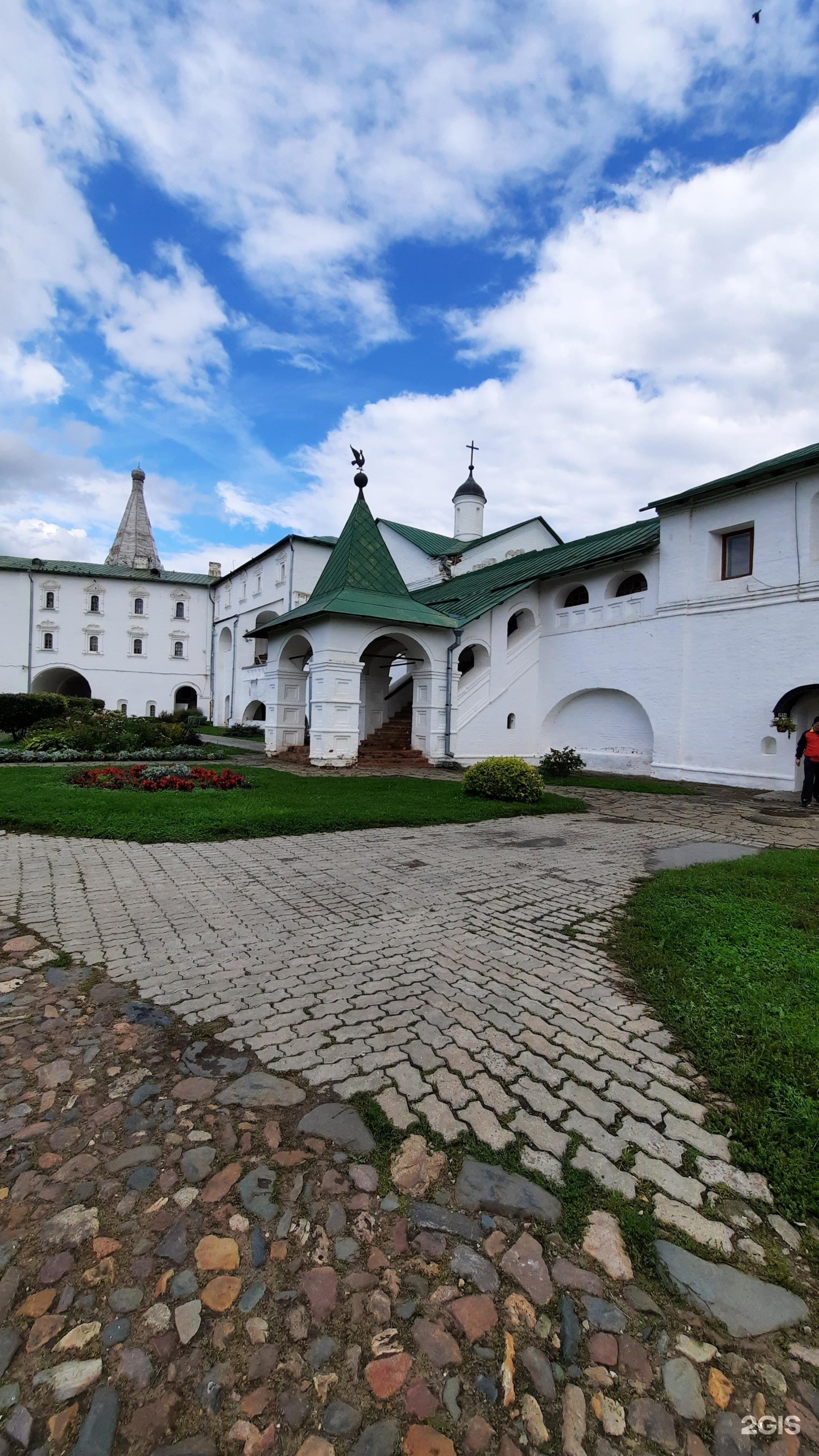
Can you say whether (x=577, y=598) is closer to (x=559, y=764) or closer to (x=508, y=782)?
(x=559, y=764)

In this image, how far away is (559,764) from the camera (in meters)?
15.0

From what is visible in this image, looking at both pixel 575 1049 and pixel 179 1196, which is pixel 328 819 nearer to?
pixel 575 1049

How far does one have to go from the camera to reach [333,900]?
499 centimetres

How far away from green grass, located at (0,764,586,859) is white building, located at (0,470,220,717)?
3000 centimetres

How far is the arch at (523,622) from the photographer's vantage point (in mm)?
19297

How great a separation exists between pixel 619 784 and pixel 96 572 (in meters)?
37.4

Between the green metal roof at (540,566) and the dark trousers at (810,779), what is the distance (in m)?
7.38

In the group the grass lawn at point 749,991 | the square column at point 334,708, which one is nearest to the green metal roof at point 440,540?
the square column at point 334,708

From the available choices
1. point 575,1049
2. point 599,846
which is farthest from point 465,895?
point 599,846

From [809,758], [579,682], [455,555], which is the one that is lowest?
[809,758]

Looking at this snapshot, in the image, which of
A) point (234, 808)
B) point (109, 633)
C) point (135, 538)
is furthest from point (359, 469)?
point (135, 538)

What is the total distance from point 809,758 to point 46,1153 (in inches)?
480

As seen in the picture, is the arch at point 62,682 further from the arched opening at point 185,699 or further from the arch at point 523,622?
the arch at point 523,622

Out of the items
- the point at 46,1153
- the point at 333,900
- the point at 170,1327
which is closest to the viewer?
the point at 170,1327
